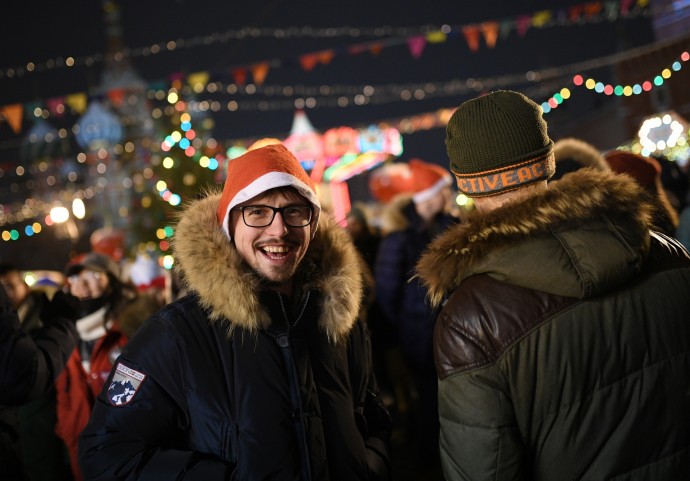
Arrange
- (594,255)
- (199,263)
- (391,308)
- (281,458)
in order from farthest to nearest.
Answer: (391,308) → (199,263) → (281,458) → (594,255)

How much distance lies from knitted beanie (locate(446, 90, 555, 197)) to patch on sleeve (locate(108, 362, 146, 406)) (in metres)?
1.31

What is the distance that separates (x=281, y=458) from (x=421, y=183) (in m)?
3.91

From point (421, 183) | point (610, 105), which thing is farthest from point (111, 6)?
point (421, 183)

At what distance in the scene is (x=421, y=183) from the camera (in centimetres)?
561

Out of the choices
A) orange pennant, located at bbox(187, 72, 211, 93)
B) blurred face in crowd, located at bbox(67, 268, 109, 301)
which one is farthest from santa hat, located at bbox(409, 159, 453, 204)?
orange pennant, located at bbox(187, 72, 211, 93)

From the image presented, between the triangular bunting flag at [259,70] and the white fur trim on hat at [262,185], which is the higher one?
the triangular bunting flag at [259,70]

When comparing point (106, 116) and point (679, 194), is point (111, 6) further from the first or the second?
point (679, 194)

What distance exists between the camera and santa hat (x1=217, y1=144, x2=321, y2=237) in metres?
2.34

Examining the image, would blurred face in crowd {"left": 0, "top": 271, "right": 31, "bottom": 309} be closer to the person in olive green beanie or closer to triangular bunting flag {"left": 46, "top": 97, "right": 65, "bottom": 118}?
the person in olive green beanie

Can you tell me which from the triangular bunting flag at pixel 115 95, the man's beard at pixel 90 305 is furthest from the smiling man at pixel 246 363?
the triangular bunting flag at pixel 115 95

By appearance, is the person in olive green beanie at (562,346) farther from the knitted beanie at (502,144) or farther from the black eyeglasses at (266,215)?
the black eyeglasses at (266,215)

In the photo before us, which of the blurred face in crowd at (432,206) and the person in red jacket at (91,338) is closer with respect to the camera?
the person in red jacket at (91,338)

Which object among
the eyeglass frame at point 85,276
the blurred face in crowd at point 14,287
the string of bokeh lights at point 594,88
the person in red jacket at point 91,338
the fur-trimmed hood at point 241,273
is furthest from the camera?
the string of bokeh lights at point 594,88

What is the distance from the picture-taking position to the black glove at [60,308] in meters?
3.66
